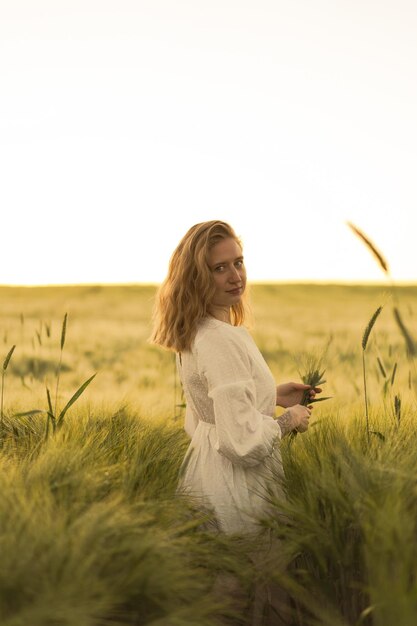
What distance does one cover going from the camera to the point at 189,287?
2.62m

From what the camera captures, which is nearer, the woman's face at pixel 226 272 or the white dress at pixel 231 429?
the white dress at pixel 231 429

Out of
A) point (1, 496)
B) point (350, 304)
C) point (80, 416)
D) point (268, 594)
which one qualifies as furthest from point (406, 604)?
point (350, 304)

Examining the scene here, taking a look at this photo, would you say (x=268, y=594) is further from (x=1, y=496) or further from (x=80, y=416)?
(x=80, y=416)

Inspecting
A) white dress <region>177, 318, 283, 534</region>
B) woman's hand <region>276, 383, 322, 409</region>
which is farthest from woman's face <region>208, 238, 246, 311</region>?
woman's hand <region>276, 383, 322, 409</region>

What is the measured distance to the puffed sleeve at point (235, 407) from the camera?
2.38 metres

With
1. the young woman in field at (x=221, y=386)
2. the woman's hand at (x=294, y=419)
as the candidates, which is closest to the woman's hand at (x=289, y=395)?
the young woman in field at (x=221, y=386)

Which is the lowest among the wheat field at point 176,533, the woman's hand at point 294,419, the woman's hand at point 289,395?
the wheat field at point 176,533

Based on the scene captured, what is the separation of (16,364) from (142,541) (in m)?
6.36

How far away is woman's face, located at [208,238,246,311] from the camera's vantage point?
8.58 ft

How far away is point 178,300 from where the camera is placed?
103 inches

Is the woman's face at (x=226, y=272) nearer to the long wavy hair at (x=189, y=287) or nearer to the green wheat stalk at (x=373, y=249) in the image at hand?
the long wavy hair at (x=189, y=287)

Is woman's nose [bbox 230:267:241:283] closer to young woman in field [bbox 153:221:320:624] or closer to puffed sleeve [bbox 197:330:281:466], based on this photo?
young woman in field [bbox 153:221:320:624]

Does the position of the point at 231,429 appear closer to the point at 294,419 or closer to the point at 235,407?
the point at 235,407

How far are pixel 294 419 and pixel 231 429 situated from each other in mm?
268
